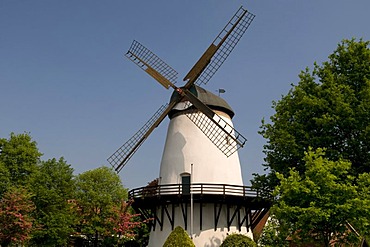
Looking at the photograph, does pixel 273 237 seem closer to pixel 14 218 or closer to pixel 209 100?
pixel 209 100

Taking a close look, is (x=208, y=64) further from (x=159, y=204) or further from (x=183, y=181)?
(x=159, y=204)

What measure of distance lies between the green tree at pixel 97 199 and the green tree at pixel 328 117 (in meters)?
15.2

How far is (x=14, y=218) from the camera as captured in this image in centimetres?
2639

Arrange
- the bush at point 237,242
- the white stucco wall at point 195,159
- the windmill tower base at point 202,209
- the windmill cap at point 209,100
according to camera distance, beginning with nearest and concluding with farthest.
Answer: the bush at point 237,242 → the windmill tower base at point 202,209 → the white stucco wall at point 195,159 → the windmill cap at point 209,100

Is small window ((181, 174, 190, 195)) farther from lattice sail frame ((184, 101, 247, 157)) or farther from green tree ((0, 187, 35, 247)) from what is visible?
green tree ((0, 187, 35, 247))

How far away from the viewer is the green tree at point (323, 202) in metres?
14.9

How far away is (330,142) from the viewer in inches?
736

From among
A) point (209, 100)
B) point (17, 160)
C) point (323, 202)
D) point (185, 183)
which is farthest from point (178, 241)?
point (17, 160)

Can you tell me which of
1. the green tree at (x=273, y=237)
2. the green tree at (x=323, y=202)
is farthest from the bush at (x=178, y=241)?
the green tree at (x=323, y=202)

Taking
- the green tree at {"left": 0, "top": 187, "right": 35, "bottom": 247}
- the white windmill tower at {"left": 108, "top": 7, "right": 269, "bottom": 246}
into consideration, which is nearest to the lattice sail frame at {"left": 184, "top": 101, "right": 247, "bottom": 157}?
the white windmill tower at {"left": 108, "top": 7, "right": 269, "bottom": 246}

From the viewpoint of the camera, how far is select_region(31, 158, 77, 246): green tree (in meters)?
28.5

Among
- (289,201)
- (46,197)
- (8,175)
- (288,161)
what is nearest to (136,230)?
(46,197)

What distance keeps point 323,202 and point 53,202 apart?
20385 millimetres

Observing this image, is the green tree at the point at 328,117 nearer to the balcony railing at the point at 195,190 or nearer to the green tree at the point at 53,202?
the balcony railing at the point at 195,190
